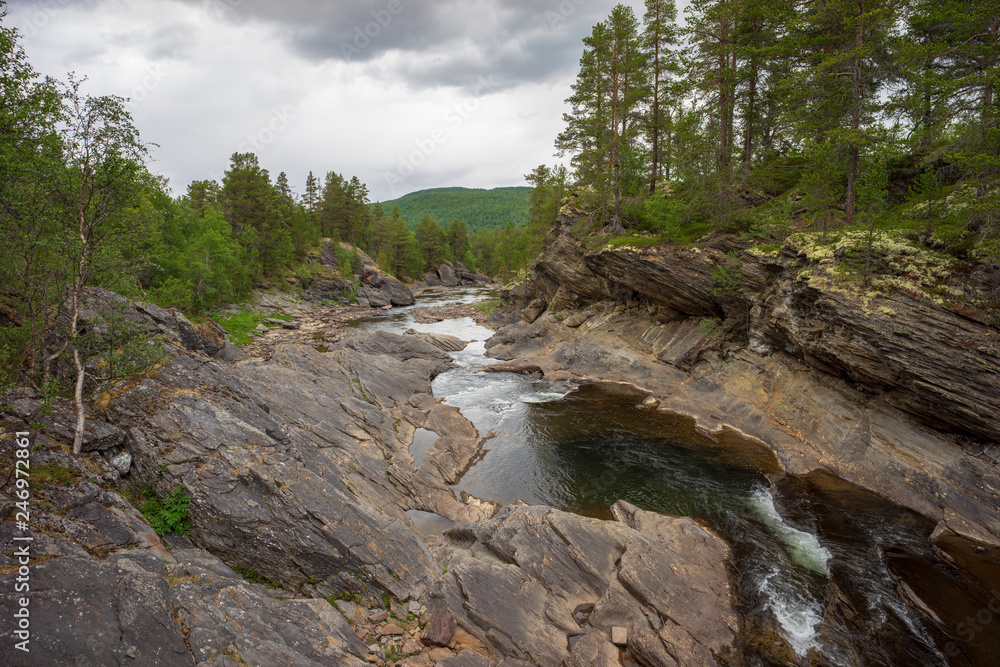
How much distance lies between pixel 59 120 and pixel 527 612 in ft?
54.4

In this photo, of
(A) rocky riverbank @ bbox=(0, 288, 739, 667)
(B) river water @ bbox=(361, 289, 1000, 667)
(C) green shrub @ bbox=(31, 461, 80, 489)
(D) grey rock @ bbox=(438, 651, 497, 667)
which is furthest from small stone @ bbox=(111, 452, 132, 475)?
(B) river water @ bbox=(361, 289, 1000, 667)

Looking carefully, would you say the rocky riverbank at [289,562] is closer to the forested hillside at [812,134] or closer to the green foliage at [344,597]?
the green foliage at [344,597]

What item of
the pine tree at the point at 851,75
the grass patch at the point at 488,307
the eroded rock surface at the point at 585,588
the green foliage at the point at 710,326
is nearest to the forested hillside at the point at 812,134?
the pine tree at the point at 851,75

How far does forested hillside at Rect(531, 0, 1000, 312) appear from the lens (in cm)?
1639

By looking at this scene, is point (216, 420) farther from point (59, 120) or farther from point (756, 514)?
point (756, 514)

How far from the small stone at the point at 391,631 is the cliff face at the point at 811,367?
16954mm

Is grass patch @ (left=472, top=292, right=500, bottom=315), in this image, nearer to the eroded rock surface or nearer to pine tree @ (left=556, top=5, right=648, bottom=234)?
pine tree @ (left=556, top=5, right=648, bottom=234)

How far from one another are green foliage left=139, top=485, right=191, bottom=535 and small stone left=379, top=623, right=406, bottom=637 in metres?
5.04

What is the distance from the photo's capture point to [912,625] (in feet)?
34.4

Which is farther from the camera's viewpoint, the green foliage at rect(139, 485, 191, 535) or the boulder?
the boulder

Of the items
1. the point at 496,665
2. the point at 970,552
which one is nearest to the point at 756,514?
the point at 970,552

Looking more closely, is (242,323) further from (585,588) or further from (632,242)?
(585,588)

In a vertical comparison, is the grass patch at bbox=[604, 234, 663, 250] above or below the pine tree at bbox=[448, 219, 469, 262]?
below

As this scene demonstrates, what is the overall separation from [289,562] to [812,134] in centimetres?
3025
